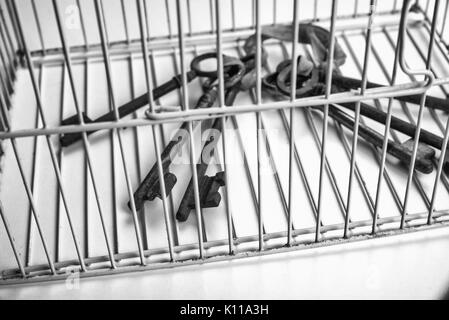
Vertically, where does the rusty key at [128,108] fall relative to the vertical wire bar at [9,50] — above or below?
below

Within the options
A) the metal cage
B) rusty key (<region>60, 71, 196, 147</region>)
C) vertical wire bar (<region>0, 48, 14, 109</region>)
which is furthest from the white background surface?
vertical wire bar (<region>0, 48, 14, 109</region>)

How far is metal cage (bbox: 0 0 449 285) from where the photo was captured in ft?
1.80

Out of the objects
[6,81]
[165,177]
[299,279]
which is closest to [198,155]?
[165,177]

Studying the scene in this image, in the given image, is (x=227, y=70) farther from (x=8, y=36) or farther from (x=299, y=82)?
(x=8, y=36)

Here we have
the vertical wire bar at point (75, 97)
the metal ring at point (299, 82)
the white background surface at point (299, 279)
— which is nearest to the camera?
the vertical wire bar at point (75, 97)

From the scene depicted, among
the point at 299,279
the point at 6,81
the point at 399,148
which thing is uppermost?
the point at 6,81

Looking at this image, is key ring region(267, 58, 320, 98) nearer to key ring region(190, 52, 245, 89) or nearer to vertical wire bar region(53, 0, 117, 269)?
key ring region(190, 52, 245, 89)

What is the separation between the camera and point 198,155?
2.32 feet

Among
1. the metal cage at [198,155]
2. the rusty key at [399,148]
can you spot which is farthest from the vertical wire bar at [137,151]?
the rusty key at [399,148]

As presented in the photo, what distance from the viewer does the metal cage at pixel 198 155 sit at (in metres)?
0.55

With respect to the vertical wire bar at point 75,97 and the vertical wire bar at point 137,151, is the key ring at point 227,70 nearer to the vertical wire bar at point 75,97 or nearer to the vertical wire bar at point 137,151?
the vertical wire bar at point 137,151

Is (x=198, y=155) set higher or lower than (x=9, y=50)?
lower

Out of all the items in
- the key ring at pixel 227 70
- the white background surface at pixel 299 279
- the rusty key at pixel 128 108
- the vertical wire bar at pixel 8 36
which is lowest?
the white background surface at pixel 299 279
